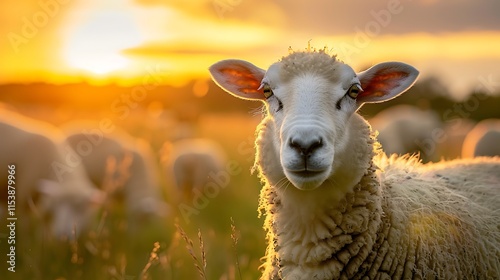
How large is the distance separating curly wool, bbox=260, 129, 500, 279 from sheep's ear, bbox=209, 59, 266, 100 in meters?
0.59

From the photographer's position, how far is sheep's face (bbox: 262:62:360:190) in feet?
9.18

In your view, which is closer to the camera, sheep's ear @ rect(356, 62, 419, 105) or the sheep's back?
the sheep's back

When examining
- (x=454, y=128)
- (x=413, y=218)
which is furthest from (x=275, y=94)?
(x=454, y=128)

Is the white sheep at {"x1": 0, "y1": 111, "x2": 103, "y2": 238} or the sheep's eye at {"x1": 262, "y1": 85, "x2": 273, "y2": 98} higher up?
the sheep's eye at {"x1": 262, "y1": 85, "x2": 273, "y2": 98}

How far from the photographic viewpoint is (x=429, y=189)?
11.6 feet

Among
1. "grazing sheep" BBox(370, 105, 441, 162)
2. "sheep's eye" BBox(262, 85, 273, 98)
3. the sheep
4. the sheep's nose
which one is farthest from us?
"grazing sheep" BBox(370, 105, 441, 162)

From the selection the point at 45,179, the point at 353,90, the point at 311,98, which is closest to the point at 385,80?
the point at 353,90

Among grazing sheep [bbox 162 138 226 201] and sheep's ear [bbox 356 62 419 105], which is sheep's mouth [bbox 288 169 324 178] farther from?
grazing sheep [bbox 162 138 226 201]

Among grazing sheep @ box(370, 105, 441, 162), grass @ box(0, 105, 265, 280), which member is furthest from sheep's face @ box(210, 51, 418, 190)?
grazing sheep @ box(370, 105, 441, 162)

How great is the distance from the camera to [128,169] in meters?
9.78

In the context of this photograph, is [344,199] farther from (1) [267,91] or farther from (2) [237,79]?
(2) [237,79]

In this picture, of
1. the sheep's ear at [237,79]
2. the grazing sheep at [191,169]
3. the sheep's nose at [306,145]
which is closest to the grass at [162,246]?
the sheep's nose at [306,145]

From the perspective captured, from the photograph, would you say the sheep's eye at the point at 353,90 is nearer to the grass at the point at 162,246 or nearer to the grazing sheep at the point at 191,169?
the grass at the point at 162,246

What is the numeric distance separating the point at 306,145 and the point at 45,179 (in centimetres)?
645
